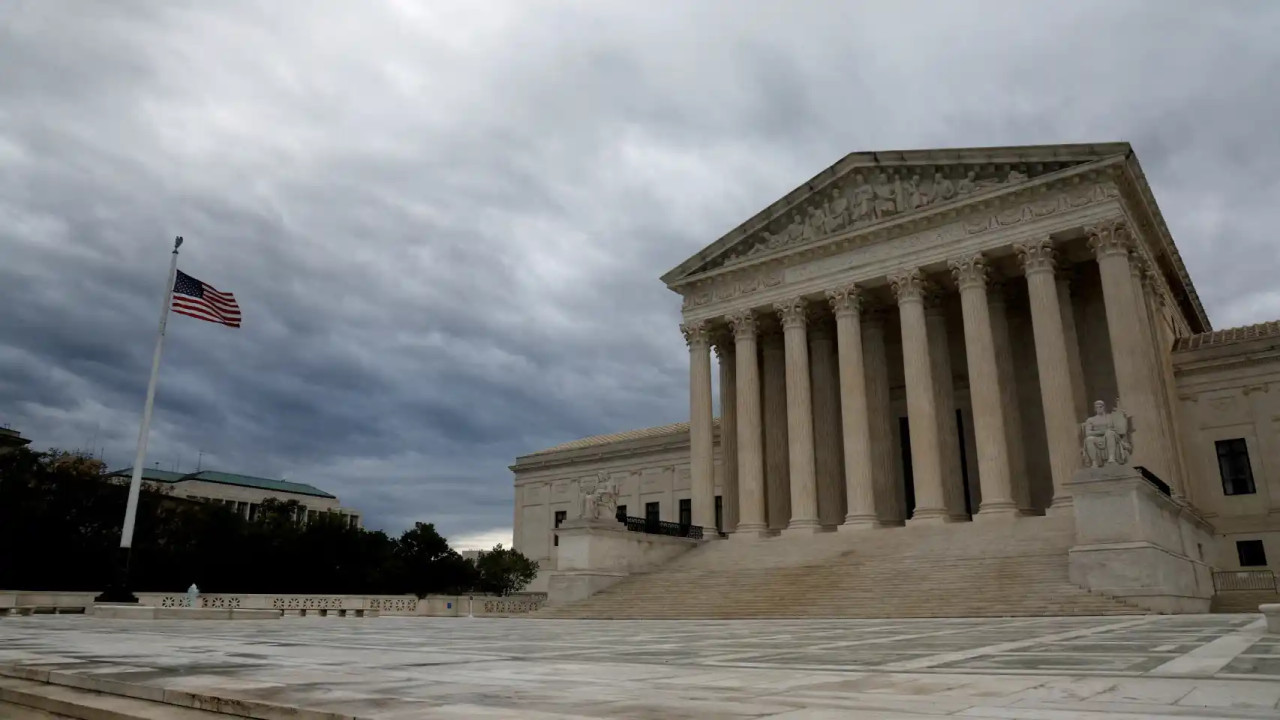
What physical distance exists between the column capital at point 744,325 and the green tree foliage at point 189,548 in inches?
900

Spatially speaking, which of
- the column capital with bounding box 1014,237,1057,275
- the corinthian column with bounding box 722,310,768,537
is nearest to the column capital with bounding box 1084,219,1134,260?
the column capital with bounding box 1014,237,1057,275

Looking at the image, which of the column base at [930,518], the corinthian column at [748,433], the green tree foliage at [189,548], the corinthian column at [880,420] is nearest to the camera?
the column base at [930,518]

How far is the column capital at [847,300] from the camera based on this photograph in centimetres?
3694

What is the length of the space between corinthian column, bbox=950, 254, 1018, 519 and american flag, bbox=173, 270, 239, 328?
89.5ft

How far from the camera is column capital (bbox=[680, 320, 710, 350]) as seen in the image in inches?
1650

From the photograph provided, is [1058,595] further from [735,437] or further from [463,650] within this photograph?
[735,437]

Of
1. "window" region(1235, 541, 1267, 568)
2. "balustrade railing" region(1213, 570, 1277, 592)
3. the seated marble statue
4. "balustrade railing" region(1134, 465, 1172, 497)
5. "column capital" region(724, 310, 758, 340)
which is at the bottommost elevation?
"balustrade railing" region(1213, 570, 1277, 592)

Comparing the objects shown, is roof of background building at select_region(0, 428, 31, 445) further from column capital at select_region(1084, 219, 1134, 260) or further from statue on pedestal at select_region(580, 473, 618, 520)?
column capital at select_region(1084, 219, 1134, 260)

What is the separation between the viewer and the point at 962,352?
135 feet

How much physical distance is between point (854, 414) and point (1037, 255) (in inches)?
368

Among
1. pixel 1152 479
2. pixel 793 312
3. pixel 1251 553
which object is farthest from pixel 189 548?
pixel 1251 553

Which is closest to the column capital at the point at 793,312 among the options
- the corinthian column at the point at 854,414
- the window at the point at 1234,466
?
the corinthian column at the point at 854,414

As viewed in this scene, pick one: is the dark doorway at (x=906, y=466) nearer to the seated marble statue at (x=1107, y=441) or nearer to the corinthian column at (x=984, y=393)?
the corinthian column at (x=984, y=393)

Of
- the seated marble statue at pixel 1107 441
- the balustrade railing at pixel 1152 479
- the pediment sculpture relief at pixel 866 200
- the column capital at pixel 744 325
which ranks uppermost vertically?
the pediment sculpture relief at pixel 866 200
